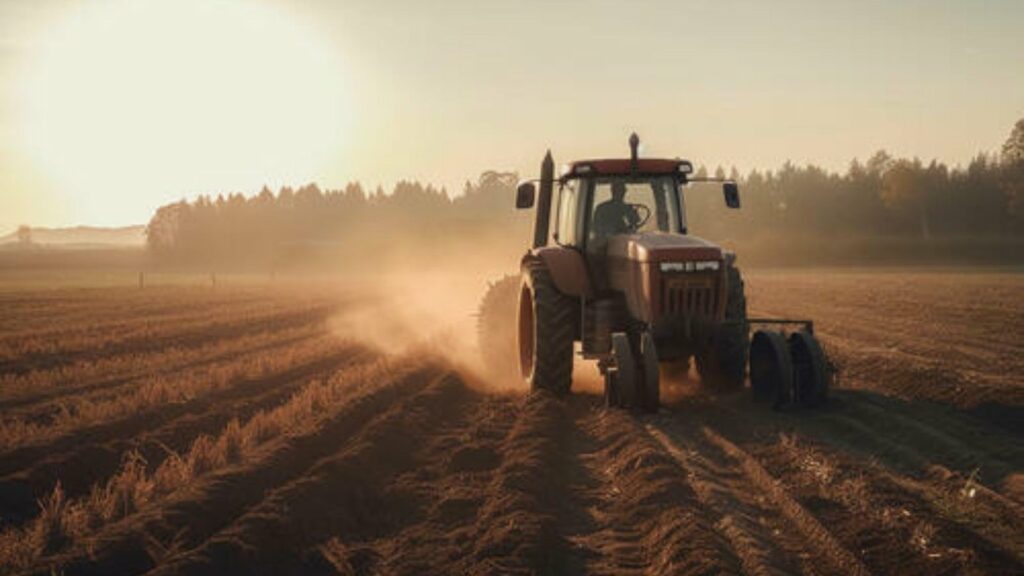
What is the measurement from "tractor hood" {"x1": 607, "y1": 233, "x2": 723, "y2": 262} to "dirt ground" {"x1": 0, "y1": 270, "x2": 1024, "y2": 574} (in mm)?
1548

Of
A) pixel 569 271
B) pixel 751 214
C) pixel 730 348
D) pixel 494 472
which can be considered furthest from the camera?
pixel 751 214

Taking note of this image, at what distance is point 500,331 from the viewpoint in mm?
13477

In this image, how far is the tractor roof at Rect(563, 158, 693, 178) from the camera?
11.0 meters

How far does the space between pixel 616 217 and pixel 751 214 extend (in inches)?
2917

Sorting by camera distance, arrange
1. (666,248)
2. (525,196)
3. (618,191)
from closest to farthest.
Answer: (666,248)
(525,196)
(618,191)

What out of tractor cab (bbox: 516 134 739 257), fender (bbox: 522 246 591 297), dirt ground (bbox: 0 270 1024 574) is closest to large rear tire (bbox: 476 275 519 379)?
dirt ground (bbox: 0 270 1024 574)

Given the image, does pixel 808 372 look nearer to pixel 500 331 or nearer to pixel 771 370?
pixel 771 370

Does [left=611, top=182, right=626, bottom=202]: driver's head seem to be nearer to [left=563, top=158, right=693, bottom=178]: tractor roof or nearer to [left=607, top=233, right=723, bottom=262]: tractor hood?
[left=563, top=158, right=693, bottom=178]: tractor roof

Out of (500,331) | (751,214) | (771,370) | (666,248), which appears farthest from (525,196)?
(751,214)

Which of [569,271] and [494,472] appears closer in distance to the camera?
[494,472]

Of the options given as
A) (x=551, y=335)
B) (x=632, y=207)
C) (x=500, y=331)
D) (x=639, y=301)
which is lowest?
(x=500, y=331)

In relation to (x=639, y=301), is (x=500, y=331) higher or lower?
lower

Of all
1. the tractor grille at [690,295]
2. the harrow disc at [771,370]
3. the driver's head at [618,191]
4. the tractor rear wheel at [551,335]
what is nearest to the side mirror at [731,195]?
the tractor grille at [690,295]

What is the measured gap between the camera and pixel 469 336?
19.1 m
